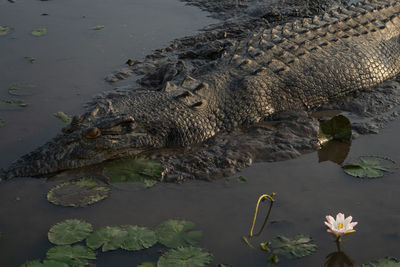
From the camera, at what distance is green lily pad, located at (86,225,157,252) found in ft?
11.0

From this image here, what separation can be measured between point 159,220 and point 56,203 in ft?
2.71

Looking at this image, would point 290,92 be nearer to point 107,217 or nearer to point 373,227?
point 373,227

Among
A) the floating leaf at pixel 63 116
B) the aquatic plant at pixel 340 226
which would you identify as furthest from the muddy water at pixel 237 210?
the floating leaf at pixel 63 116

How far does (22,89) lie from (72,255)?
3090 millimetres

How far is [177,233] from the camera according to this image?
348 cm

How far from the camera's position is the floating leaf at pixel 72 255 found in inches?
126

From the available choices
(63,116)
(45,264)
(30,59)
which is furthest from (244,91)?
(30,59)

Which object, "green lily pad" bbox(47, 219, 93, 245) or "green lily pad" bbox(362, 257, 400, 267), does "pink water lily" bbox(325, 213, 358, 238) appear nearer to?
"green lily pad" bbox(362, 257, 400, 267)

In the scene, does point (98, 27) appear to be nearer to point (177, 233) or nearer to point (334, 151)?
point (334, 151)

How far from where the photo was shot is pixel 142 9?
27.7ft

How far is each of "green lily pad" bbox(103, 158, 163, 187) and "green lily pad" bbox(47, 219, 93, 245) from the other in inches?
25.3

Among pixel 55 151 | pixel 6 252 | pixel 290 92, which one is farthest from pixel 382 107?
pixel 6 252

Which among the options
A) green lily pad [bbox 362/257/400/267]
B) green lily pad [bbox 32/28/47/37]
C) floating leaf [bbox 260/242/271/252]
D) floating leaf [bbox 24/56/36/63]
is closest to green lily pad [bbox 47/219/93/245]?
floating leaf [bbox 260/242/271/252]

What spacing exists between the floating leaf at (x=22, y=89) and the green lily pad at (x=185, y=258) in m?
3.25
